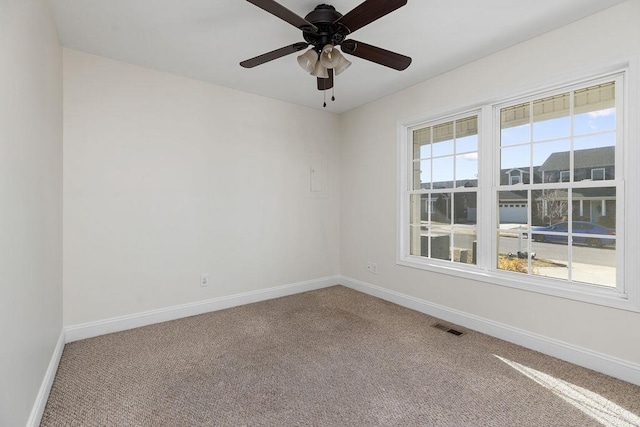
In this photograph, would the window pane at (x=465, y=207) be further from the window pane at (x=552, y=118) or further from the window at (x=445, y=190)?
the window pane at (x=552, y=118)

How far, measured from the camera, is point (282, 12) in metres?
1.62

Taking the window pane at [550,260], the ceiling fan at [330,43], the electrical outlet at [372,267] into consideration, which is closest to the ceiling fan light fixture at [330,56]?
the ceiling fan at [330,43]

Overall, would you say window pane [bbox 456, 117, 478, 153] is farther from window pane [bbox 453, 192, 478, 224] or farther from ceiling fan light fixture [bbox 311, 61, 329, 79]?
ceiling fan light fixture [bbox 311, 61, 329, 79]

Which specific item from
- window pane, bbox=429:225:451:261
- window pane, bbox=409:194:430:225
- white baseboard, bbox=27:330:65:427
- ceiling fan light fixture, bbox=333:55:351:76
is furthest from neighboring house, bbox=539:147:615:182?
white baseboard, bbox=27:330:65:427

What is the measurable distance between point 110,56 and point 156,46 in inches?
20.9

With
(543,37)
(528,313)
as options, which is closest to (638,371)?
(528,313)

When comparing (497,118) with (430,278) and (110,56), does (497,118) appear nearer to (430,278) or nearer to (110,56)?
(430,278)

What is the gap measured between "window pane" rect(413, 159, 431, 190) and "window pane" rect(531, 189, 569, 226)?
3.55 ft

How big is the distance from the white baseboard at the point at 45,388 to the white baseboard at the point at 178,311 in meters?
0.25

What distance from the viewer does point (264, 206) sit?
381 cm

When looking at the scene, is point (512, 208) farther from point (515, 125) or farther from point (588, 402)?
point (588, 402)

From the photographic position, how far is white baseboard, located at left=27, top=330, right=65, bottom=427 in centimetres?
158

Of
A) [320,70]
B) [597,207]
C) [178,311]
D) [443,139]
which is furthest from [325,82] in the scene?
[178,311]

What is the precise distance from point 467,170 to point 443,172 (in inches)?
10.9
